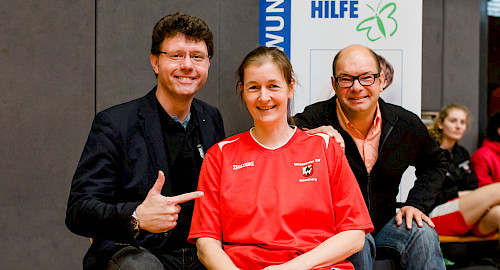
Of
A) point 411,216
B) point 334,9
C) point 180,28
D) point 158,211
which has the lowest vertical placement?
point 411,216

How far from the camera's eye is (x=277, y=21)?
2.88m

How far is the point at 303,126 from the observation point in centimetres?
228

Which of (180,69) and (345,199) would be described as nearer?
(345,199)

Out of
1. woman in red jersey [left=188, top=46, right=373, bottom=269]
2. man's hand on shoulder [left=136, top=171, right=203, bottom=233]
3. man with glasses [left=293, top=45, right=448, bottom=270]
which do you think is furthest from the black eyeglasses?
man's hand on shoulder [left=136, top=171, right=203, bottom=233]

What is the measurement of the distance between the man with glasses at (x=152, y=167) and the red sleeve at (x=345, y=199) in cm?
52

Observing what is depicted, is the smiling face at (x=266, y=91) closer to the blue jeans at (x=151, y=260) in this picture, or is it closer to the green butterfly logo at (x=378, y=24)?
the blue jeans at (x=151, y=260)

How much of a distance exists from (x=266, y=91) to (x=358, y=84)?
0.66m

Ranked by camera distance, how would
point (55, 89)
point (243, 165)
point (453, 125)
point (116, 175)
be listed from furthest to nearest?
point (453, 125) < point (55, 89) < point (116, 175) < point (243, 165)

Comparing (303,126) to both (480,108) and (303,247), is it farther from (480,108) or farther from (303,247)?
(480,108)

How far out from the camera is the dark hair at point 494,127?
443cm

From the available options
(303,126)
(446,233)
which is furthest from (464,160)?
(303,126)

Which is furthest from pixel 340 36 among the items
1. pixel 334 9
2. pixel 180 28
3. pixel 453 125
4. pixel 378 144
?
pixel 453 125

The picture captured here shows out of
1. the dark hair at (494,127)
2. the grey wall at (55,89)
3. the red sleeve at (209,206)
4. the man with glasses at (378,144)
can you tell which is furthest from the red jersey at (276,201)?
the dark hair at (494,127)

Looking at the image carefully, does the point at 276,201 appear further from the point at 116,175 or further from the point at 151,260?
the point at 116,175
